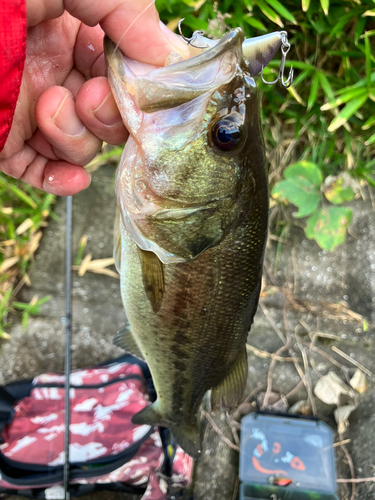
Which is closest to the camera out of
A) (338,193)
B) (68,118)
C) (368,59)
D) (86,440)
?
(68,118)

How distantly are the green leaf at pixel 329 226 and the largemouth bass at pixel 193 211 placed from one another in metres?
1.11

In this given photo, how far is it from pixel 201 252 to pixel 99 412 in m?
1.43

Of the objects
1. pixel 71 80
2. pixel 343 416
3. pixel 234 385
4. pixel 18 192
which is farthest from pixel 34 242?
pixel 343 416

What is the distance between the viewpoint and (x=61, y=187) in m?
1.37

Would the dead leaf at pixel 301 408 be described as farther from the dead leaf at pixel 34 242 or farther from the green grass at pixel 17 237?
the dead leaf at pixel 34 242

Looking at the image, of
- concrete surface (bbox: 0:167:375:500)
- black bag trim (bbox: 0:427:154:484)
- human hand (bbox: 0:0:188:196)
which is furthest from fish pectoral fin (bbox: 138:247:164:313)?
concrete surface (bbox: 0:167:375:500)

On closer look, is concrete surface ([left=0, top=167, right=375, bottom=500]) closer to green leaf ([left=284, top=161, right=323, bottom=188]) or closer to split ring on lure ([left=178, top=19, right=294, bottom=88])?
green leaf ([left=284, top=161, right=323, bottom=188])

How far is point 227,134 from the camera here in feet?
2.89

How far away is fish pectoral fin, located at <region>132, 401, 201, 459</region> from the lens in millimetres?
1488

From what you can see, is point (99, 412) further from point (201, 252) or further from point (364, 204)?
point (364, 204)

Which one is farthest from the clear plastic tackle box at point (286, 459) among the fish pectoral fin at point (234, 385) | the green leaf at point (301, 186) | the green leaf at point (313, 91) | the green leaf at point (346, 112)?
the green leaf at point (313, 91)

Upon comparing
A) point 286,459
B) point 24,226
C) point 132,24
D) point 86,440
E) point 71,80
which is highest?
point 132,24

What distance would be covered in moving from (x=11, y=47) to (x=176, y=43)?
42 cm

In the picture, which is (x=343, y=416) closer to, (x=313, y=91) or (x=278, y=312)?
(x=278, y=312)
